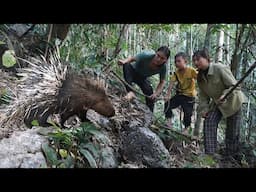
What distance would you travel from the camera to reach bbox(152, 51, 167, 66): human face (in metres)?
2.97

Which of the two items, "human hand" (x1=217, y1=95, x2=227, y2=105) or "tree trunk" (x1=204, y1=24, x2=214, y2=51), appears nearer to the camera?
"human hand" (x1=217, y1=95, x2=227, y2=105)

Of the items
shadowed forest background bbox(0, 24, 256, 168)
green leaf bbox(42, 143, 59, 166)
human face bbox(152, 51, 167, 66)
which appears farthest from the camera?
human face bbox(152, 51, 167, 66)

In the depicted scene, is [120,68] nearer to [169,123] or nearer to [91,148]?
[169,123]

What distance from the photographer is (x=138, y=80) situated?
326 cm

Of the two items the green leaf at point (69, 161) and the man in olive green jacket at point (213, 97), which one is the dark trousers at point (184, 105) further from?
the green leaf at point (69, 161)

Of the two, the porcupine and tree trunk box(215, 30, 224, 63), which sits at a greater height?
tree trunk box(215, 30, 224, 63)

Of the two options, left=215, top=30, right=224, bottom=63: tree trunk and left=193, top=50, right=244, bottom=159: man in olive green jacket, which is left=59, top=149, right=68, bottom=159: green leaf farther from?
left=215, top=30, right=224, bottom=63: tree trunk

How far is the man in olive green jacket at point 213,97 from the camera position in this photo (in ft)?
8.80

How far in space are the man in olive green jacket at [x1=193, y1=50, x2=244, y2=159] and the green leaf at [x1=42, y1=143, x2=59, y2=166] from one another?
1175 millimetres

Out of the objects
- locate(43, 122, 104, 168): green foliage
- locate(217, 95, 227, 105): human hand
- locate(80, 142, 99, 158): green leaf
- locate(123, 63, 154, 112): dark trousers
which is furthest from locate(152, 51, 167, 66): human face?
locate(80, 142, 99, 158): green leaf

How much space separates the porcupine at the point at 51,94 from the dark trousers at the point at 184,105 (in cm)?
60

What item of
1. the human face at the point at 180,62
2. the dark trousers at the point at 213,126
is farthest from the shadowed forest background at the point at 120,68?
the human face at the point at 180,62

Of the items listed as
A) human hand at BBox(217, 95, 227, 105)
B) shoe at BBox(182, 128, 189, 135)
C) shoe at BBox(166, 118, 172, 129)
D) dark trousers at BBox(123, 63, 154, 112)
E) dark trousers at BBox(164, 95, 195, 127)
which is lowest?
shoe at BBox(182, 128, 189, 135)
